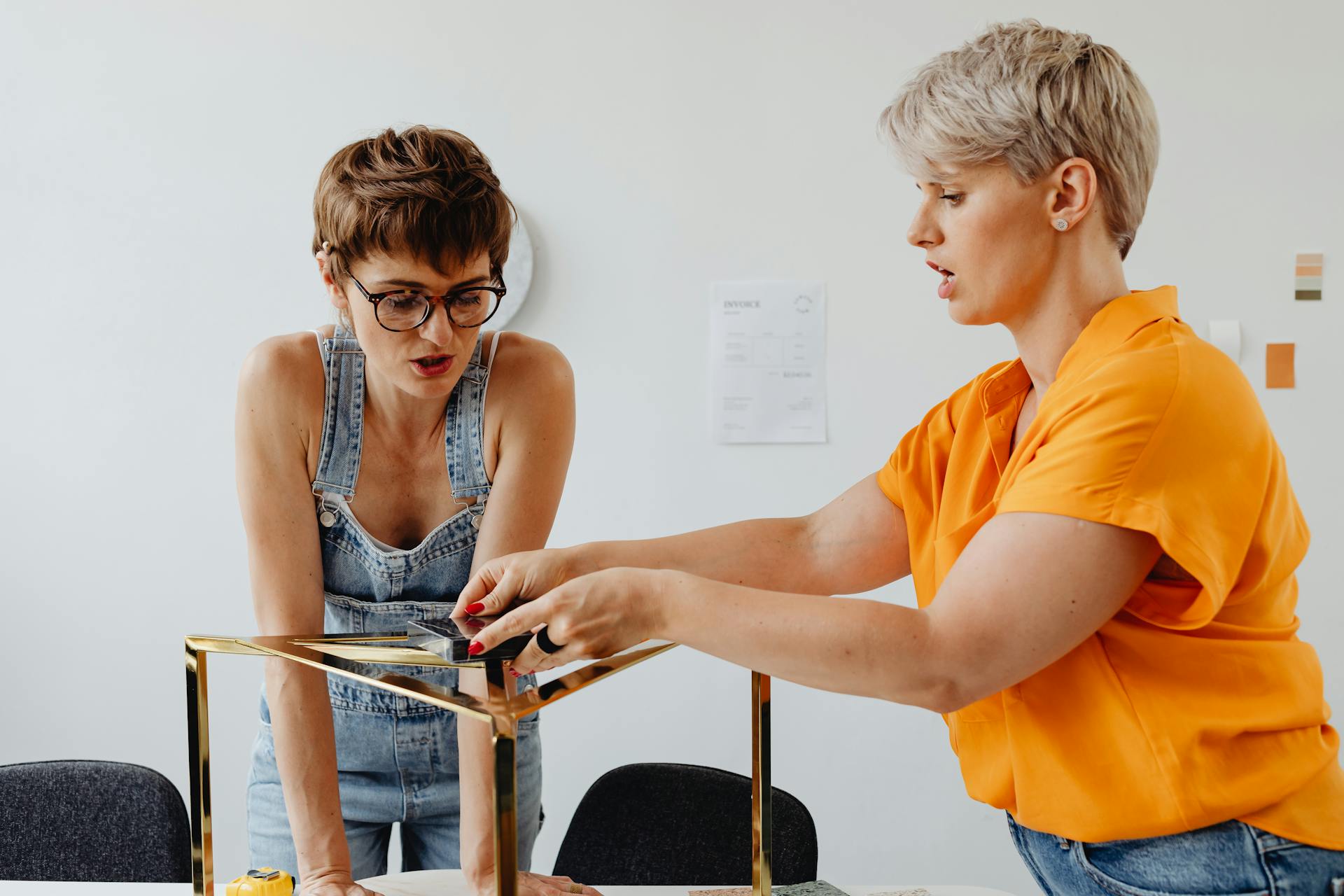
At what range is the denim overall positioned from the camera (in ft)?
4.66

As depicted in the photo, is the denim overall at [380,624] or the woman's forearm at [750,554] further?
the denim overall at [380,624]

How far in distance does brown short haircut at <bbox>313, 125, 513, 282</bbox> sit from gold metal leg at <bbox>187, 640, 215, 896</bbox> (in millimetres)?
484

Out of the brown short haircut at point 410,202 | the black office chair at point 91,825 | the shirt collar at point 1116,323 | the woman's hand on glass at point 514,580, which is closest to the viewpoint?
the shirt collar at point 1116,323

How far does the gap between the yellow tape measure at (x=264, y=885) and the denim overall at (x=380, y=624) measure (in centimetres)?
25

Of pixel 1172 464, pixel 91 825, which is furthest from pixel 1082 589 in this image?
pixel 91 825

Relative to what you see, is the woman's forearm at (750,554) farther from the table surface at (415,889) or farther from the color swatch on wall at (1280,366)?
the color swatch on wall at (1280,366)

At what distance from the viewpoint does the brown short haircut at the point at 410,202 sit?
4.03 feet

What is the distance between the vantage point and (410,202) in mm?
1225

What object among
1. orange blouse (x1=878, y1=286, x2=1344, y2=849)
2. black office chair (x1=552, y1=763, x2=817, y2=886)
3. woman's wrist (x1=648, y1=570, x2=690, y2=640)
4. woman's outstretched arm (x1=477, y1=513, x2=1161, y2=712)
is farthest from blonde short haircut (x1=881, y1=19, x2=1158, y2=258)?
black office chair (x1=552, y1=763, x2=817, y2=886)

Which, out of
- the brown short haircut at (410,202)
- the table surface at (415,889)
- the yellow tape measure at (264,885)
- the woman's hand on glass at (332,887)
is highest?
the brown short haircut at (410,202)

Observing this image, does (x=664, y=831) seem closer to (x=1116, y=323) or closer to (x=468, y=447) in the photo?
(x=468, y=447)

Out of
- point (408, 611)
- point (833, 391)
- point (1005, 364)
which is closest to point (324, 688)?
point (408, 611)

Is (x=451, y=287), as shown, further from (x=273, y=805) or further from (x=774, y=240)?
(x=774, y=240)

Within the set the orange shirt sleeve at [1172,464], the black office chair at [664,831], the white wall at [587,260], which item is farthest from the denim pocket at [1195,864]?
the white wall at [587,260]
